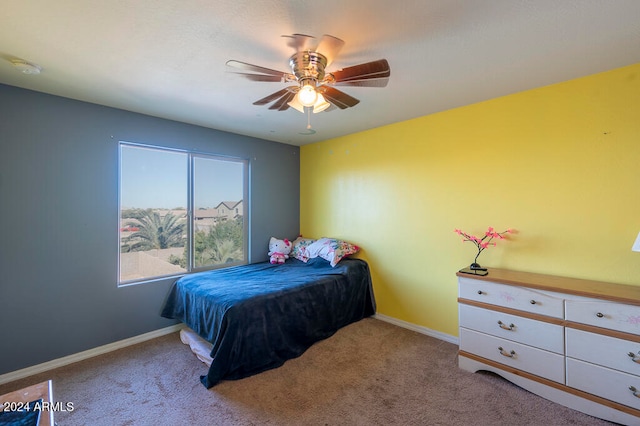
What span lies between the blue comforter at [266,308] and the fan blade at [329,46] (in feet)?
6.36

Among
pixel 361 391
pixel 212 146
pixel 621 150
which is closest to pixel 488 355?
pixel 361 391

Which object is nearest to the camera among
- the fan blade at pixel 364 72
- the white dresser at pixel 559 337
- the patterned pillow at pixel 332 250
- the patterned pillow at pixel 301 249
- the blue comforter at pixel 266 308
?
the fan blade at pixel 364 72

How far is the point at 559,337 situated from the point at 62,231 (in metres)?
4.12

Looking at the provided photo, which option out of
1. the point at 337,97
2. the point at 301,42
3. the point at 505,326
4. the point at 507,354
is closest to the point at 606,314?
the point at 505,326

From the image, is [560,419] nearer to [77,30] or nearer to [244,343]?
[244,343]

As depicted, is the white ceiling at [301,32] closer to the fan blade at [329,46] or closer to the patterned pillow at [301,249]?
the fan blade at [329,46]

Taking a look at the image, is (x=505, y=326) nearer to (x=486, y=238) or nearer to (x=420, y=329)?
(x=486, y=238)

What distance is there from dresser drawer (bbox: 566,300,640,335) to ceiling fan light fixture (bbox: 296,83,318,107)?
2.19 meters

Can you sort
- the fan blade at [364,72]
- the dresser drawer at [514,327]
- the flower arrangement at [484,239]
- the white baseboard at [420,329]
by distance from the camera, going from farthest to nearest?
the white baseboard at [420,329]
the flower arrangement at [484,239]
the dresser drawer at [514,327]
the fan blade at [364,72]

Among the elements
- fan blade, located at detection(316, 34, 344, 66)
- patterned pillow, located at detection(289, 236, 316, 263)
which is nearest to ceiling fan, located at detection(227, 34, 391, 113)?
fan blade, located at detection(316, 34, 344, 66)

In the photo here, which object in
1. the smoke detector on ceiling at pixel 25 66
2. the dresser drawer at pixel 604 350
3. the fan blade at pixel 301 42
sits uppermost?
the smoke detector on ceiling at pixel 25 66

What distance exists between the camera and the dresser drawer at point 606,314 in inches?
65.5

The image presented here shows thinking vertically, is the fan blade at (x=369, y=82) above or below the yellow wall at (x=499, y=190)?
above

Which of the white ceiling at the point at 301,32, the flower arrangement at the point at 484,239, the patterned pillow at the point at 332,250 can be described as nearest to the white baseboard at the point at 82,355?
the patterned pillow at the point at 332,250
